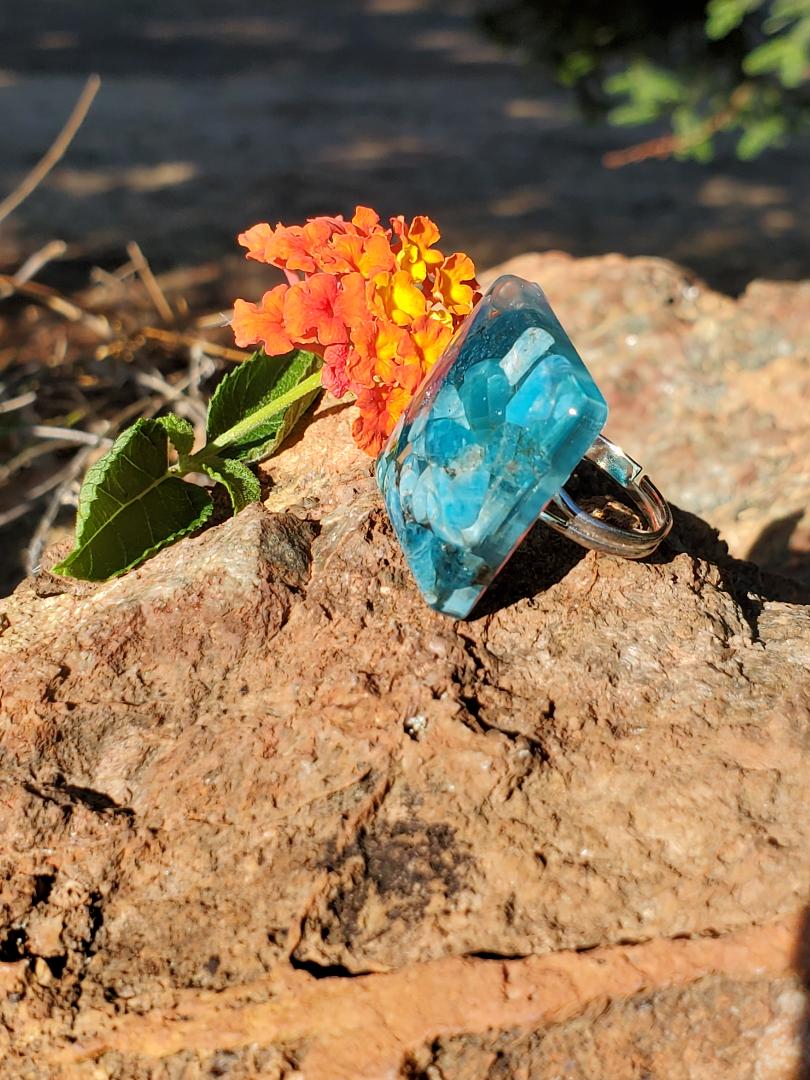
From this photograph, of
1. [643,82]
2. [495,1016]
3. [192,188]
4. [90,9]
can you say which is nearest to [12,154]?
[192,188]

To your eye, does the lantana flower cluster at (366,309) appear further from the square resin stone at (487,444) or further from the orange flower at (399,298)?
the square resin stone at (487,444)

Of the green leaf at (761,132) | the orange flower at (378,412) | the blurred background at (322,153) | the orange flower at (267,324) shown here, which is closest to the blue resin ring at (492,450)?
the orange flower at (378,412)

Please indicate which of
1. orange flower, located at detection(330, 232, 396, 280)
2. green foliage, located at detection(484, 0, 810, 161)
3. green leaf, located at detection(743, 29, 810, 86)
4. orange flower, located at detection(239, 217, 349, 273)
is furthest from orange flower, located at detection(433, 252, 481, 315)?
green foliage, located at detection(484, 0, 810, 161)

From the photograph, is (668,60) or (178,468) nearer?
(178,468)

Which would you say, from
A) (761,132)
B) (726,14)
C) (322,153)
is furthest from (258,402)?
(322,153)

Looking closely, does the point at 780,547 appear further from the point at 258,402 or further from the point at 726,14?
the point at 726,14

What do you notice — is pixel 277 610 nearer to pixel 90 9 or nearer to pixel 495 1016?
pixel 495 1016

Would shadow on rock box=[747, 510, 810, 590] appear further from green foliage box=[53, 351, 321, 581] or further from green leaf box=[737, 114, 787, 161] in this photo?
green leaf box=[737, 114, 787, 161]

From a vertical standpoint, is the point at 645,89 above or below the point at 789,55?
below
